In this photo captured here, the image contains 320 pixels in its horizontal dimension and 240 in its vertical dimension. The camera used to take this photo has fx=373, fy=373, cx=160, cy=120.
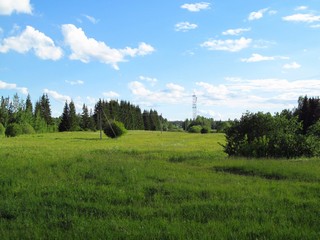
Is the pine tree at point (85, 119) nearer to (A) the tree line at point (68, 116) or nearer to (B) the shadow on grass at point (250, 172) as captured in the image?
(A) the tree line at point (68, 116)

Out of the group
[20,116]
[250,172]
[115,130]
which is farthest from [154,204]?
[20,116]

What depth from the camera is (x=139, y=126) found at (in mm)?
152875

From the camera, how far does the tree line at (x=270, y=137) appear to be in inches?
813

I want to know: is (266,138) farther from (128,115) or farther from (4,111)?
(128,115)

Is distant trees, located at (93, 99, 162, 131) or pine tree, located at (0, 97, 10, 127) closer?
pine tree, located at (0, 97, 10, 127)

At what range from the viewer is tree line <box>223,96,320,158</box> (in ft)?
67.7

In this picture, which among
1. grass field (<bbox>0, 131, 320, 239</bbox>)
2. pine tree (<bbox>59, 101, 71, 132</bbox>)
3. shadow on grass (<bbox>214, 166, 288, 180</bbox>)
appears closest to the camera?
grass field (<bbox>0, 131, 320, 239</bbox>)

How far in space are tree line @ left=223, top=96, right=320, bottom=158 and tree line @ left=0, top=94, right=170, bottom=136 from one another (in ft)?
221

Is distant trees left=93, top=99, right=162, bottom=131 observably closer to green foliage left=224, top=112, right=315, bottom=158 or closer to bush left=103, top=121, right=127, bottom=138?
bush left=103, top=121, right=127, bottom=138

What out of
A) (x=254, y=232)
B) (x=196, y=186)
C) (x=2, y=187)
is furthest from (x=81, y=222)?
(x=2, y=187)

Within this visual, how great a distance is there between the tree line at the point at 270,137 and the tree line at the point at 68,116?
6735 cm

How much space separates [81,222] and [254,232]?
3.21 m

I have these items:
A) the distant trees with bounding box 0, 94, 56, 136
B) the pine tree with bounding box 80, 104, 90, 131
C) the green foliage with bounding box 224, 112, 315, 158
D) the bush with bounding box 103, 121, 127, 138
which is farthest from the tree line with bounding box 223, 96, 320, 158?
the pine tree with bounding box 80, 104, 90, 131

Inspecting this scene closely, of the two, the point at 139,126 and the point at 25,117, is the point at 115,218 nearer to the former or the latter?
the point at 25,117
